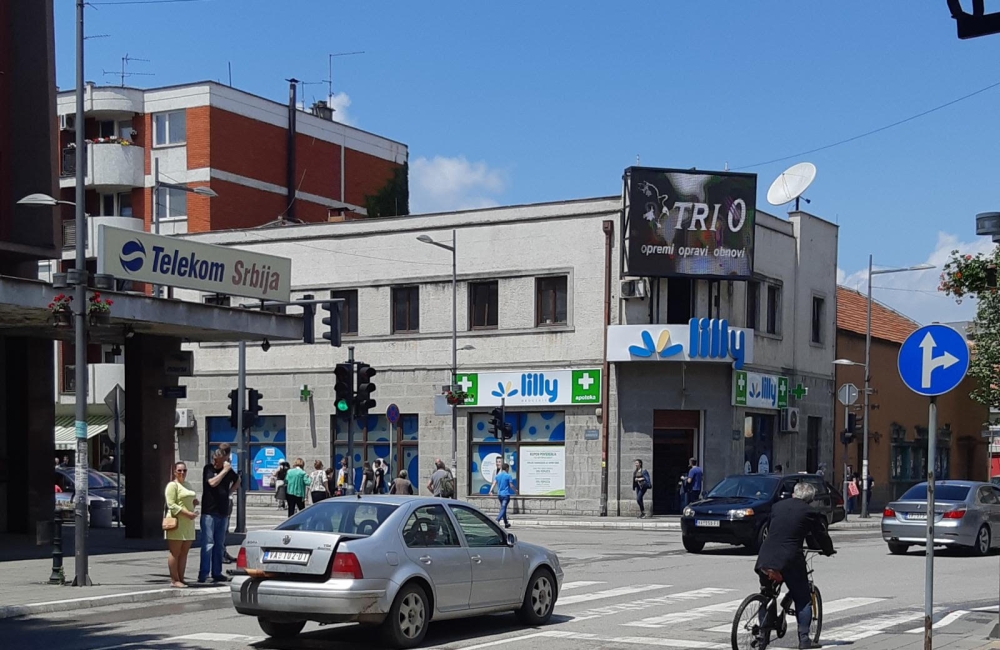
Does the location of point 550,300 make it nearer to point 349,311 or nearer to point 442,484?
point 349,311

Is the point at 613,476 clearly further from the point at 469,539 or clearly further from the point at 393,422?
the point at 469,539

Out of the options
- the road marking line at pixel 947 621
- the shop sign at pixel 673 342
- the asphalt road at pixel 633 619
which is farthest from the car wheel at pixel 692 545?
the shop sign at pixel 673 342

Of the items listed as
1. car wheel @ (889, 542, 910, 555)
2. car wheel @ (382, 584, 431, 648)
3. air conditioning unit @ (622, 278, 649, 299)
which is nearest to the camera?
car wheel @ (382, 584, 431, 648)

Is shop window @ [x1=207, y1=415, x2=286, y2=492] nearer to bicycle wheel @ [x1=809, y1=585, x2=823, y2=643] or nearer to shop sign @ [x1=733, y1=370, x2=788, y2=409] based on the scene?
shop sign @ [x1=733, y1=370, x2=788, y2=409]

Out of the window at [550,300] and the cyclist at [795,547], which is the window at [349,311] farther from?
the cyclist at [795,547]

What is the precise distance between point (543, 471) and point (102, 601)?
25.3 m

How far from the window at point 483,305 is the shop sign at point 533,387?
1601 mm

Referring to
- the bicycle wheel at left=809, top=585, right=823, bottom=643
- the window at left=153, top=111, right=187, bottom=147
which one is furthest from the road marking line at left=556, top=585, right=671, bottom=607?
the window at left=153, top=111, right=187, bottom=147

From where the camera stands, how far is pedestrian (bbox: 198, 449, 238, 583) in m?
18.1

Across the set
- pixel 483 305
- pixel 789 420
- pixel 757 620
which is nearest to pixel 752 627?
pixel 757 620

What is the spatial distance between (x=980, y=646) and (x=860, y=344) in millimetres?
38888

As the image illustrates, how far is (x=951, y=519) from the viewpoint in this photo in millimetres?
24250

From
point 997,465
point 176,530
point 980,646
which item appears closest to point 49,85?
point 176,530

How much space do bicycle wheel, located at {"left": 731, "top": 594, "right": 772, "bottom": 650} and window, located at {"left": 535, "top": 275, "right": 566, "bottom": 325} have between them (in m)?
29.3
